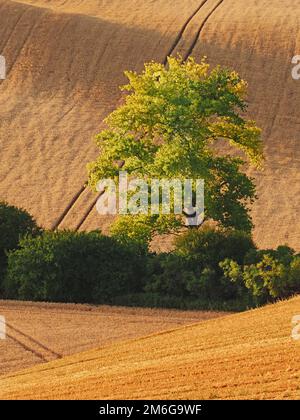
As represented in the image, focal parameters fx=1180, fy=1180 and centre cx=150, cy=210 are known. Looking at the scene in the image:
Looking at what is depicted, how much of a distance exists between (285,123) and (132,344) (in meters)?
49.4

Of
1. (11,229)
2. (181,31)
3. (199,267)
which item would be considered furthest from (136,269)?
(181,31)

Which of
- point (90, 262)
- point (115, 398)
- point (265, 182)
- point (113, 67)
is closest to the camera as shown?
point (115, 398)

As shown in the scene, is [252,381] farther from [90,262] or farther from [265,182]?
[265,182]

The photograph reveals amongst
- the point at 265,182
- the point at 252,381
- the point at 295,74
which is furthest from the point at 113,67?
the point at 252,381

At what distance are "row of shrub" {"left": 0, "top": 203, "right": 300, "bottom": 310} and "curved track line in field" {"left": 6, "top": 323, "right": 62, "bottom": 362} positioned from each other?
6.99m

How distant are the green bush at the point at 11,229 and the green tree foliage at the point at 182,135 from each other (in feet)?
10.4

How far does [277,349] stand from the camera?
73.2 feet

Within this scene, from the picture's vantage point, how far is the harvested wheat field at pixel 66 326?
3209 cm

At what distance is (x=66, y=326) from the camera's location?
3788cm

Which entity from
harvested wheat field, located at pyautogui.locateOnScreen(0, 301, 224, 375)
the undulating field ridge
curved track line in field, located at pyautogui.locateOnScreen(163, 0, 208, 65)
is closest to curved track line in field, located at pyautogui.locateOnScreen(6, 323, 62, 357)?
harvested wheat field, located at pyautogui.locateOnScreen(0, 301, 224, 375)

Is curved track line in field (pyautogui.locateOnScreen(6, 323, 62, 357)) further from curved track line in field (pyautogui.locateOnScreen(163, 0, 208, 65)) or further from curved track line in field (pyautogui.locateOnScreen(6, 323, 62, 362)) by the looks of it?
curved track line in field (pyautogui.locateOnScreen(163, 0, 208, 65))

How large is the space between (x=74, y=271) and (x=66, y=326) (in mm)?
6235

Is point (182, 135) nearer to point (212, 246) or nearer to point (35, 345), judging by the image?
point (212, 246)

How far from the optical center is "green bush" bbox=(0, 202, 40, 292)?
46800 mm
